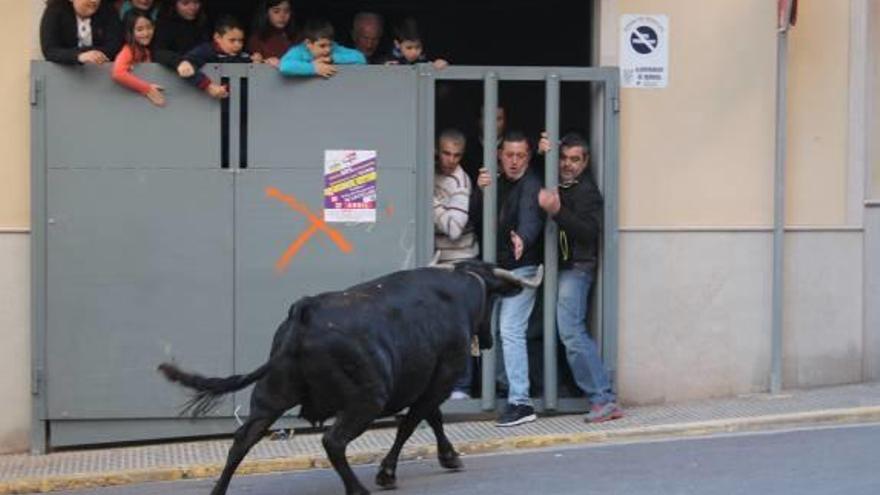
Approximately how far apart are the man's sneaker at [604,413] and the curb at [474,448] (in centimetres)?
31

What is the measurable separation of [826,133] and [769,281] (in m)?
1.22

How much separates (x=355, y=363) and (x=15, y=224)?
3277 millimetres

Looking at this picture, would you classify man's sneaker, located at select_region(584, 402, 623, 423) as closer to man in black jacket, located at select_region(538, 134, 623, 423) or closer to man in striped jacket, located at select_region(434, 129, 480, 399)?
man in black jacket, located at select_region(538, 134, 623, 423)

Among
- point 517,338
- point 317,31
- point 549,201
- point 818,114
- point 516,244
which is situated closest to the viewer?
point 317,31

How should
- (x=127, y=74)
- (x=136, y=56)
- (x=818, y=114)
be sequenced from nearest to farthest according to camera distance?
(x=127, y=74) → (x=136, y=56) → (x=818, y=114)

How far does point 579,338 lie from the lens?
954cm

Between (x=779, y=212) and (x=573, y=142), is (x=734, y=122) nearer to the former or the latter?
(x=779, y=212)

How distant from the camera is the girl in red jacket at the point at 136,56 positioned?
8961 mm

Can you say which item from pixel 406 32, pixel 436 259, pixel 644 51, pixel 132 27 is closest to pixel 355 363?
pixel 436 259

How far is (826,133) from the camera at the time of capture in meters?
10.1

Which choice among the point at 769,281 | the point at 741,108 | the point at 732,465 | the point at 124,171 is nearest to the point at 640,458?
the point at 732,465

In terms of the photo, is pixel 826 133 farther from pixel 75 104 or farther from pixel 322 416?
pixel 75 104

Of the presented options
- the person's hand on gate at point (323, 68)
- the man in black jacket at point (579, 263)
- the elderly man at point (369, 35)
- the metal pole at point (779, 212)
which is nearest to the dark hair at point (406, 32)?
the elderly man at point (369, 35)

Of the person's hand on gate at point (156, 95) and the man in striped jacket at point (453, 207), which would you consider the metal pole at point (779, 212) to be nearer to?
the man in striped jacket at point (453, 207)
